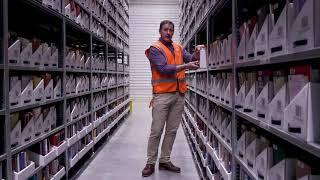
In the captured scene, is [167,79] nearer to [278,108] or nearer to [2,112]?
[2,112]

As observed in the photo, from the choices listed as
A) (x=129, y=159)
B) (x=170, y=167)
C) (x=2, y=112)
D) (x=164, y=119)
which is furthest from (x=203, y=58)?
(x=129, y=159)

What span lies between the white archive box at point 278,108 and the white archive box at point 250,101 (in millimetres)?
334

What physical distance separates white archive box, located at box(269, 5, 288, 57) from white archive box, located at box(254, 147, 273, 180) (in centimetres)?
52

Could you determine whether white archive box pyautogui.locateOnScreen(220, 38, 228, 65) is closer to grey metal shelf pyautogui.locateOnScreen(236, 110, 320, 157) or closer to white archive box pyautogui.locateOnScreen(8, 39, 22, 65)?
grey metal shelf pyautogui.locateOnScreen(236, 110, 320, 157)

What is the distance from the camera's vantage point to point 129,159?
5406mm

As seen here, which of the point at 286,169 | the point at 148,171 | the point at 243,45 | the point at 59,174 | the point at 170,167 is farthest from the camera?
the point at 170,167

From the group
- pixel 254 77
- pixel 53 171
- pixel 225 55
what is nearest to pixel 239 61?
pixel 254 77

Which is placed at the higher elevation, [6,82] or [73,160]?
[6,82]

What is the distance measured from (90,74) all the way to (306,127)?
4541 mm

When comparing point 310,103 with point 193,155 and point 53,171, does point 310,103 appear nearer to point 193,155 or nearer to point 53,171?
point 53,171

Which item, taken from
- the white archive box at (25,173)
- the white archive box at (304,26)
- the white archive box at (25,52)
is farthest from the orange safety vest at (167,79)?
the white archive box at (304,26)

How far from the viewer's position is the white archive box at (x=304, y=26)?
49.6 inches

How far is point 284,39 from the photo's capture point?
157 centimetres

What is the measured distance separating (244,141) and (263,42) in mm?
760
